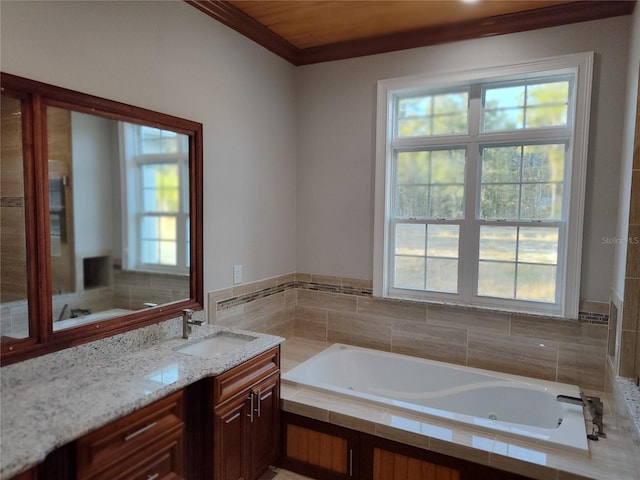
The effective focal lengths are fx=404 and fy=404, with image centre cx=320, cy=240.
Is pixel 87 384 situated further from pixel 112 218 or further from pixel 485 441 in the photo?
pixel 485 441

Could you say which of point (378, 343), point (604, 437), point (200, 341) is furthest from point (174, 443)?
point (604, 437)

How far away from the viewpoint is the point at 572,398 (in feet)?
7.66

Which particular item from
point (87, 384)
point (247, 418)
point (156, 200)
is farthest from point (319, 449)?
point (156, 200)

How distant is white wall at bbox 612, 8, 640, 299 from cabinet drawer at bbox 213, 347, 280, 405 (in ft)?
6.29

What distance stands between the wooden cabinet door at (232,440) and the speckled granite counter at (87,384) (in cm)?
22

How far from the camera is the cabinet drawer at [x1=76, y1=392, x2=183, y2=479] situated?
136cm

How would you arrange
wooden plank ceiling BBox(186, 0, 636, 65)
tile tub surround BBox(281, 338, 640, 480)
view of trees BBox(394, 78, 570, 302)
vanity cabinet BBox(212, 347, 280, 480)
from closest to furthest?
tile tub surround BBox(281, 338, 640, 480), vanity cabinet BBox(212, 347, 280, 480), wooden plank ceiling BBox(186, 0, 636, 65), view of trees BBox(394, 78, 570, 302)

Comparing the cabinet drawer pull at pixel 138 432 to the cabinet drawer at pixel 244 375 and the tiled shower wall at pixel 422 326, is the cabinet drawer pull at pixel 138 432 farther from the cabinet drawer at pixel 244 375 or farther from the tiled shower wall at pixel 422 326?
the tiled shower wall at pixel 422 326

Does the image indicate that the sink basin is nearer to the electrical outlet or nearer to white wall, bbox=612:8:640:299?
the electrical outlet

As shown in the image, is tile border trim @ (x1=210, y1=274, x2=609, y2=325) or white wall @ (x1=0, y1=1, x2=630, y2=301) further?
tile border trim @ (x1=210, y1=274, x2=609, y2=325)

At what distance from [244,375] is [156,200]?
1.12 meters

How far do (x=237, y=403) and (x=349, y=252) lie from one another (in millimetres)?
1624

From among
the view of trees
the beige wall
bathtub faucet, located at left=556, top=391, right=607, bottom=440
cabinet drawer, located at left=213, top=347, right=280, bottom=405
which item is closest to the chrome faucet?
cabinet drawer, located at left=213, top=347, right=280, bottom=405

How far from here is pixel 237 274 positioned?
2.82 m
